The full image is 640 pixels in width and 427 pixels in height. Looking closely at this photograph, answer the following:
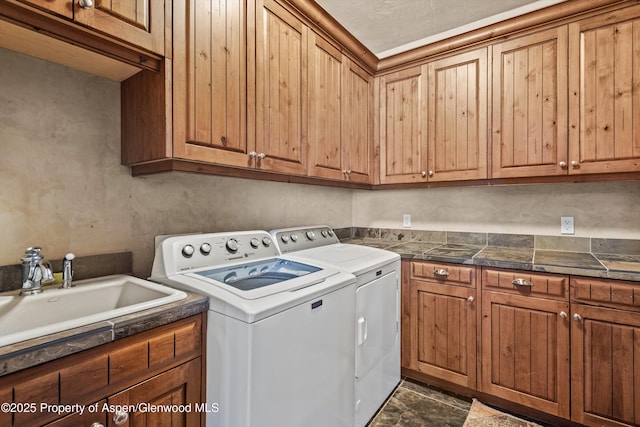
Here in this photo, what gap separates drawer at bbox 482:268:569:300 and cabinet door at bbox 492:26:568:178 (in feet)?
2.15

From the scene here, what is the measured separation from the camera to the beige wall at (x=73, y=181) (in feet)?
3.90

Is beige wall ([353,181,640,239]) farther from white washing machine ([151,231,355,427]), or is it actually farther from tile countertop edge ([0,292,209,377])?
tile countertop edge ([0,292,209,377])

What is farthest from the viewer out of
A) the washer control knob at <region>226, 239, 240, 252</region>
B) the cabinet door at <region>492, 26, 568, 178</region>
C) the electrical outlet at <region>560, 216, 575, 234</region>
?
the electrical outlet at <region>560, 216, 575, 234</region>

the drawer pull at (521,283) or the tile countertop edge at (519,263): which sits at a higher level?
the tile countertop edge at (519,263)

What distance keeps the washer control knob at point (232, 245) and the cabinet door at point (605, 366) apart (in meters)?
1.80

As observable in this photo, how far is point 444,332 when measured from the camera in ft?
6.74

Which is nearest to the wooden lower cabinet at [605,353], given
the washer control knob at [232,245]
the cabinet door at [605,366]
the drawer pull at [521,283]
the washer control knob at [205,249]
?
the cabinet door at [605,366]

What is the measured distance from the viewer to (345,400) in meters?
1.50

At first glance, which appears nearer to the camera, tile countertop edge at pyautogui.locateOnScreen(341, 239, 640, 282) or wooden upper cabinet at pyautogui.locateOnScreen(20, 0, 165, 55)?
wooden upper cabinet at pyautogui.locateOnScreen(20, 0, 165, 55)

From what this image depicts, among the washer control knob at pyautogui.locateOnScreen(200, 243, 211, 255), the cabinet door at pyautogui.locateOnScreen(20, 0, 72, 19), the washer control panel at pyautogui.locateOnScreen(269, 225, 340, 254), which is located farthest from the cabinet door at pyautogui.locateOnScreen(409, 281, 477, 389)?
the cabinet door at pyautogui.locateOnScreen(20, 0, 72, 19)

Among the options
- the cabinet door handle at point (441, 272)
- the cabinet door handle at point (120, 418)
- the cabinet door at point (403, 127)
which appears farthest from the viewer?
the cabinet door at point (403, 127)

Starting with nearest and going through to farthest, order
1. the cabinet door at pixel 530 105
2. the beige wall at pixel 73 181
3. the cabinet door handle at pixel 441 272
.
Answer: the beige wall at pixel 73 181 → the cabinet door at pixel 530 105 → the cabinet door handle at pixel 441 272

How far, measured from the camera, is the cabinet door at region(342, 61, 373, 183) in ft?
7.43

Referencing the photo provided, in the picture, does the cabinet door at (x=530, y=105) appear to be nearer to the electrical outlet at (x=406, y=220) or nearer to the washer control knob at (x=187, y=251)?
the electrical outlet at (x=406, y=220)
